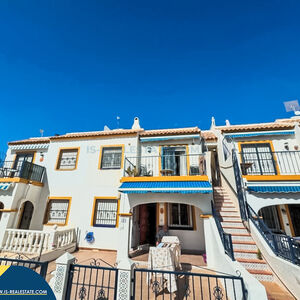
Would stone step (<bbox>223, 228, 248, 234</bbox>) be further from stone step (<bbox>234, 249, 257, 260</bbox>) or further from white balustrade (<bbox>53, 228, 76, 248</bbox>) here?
white balustrade (<bbox>53, 228, 76, 248</bbox>)

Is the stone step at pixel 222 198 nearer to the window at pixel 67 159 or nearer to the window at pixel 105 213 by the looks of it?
the window at pixel 105 213

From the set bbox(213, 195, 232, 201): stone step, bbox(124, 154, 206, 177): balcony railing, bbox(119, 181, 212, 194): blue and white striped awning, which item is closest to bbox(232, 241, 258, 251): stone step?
bbox(119, 181, 212, 194): blue and white striped awning

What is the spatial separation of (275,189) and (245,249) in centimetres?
379

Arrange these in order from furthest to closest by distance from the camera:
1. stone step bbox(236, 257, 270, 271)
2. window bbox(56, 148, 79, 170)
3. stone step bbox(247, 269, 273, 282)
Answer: window bbox(56, 148, 79, 170) → stone step bbox(236, 257, 270, 271) → stone step bbox(247, 269, 273, 282)

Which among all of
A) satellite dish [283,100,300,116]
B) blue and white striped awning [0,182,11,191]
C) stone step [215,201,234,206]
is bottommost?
stone step [215,201,234,206]

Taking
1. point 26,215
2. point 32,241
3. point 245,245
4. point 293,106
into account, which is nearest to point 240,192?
point 245,245

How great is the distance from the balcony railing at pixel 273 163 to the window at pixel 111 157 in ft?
32.1

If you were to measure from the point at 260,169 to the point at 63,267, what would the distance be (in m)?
13.2

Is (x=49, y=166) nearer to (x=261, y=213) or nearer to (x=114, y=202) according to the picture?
(x=114, y=202)

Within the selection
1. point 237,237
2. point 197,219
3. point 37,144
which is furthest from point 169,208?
point 37,144

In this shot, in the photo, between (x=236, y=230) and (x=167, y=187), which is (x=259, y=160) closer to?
(x=236, y=230)

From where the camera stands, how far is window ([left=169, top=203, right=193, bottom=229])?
41.9 ft

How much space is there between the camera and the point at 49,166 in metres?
15.3

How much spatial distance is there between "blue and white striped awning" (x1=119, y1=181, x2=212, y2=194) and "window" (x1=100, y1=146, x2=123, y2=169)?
3.87 m
